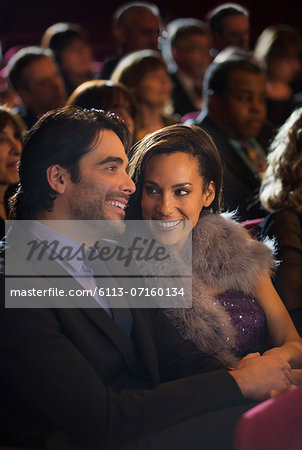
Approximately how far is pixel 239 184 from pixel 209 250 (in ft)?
0.79

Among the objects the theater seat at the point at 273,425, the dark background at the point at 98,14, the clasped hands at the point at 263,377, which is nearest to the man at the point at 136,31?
the dark background at the point at 98,14

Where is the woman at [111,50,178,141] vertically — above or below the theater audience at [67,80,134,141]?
above

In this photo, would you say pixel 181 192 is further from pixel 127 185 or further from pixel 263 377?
pixel 263 377

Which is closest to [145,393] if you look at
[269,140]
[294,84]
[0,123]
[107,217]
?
[107,217]

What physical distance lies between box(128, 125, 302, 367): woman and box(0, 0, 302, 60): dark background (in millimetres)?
2891

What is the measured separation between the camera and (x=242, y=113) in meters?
1.48

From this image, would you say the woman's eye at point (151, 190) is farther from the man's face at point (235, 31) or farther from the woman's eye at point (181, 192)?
the man's face at point (235, 31)

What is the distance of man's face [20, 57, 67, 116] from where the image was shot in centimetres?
190

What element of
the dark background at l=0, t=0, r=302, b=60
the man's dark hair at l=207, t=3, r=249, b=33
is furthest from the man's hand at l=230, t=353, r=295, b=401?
the dark background at l=0, t=0, r=302, b=60

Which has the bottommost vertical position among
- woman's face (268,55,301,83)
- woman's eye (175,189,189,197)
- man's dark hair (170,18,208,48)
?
woman's eye (175,189,189,197)

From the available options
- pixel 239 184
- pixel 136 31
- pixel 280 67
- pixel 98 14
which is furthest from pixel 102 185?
pixel 98 14

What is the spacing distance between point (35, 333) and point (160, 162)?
0.33m

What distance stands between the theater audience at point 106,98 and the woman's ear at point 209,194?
32 centimetres

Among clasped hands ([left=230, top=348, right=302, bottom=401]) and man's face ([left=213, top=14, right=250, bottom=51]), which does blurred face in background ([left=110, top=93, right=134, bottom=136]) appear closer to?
clasped hands ([left=230, top=348, right=302, bottom=401])
